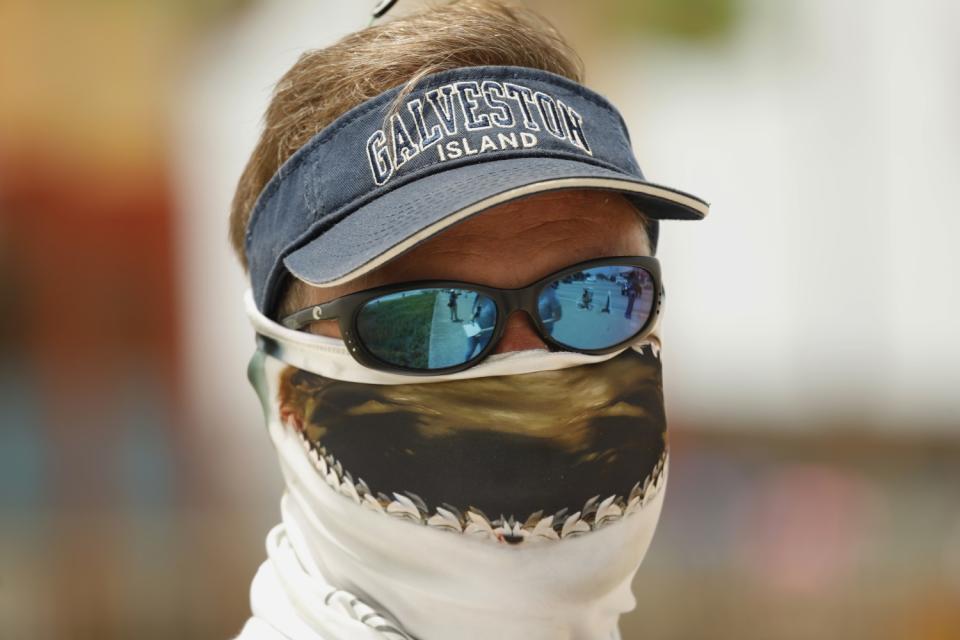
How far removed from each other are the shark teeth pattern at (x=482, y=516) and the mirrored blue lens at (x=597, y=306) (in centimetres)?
28

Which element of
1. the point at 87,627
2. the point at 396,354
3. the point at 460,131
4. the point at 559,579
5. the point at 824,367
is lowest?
the point at 87,627

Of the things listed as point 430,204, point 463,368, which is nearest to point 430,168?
point 430,204

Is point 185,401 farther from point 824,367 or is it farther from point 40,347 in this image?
point 824,367

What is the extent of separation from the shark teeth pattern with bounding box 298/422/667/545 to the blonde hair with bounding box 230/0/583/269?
24.8 inches

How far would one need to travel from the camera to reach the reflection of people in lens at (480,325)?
1.91m

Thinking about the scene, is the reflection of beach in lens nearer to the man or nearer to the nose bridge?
the man

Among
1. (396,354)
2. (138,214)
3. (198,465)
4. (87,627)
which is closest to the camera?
(396,354)

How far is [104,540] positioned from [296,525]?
7080mm

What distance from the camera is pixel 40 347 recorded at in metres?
10.6

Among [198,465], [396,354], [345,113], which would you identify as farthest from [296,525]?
[198,465]

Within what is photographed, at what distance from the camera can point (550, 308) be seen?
76.9 inches

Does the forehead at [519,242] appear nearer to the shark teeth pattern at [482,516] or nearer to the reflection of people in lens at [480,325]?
the reflection of people in lens at [480,325]

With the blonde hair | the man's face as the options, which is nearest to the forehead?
the man's face

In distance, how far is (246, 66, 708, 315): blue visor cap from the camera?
1.85 metres
